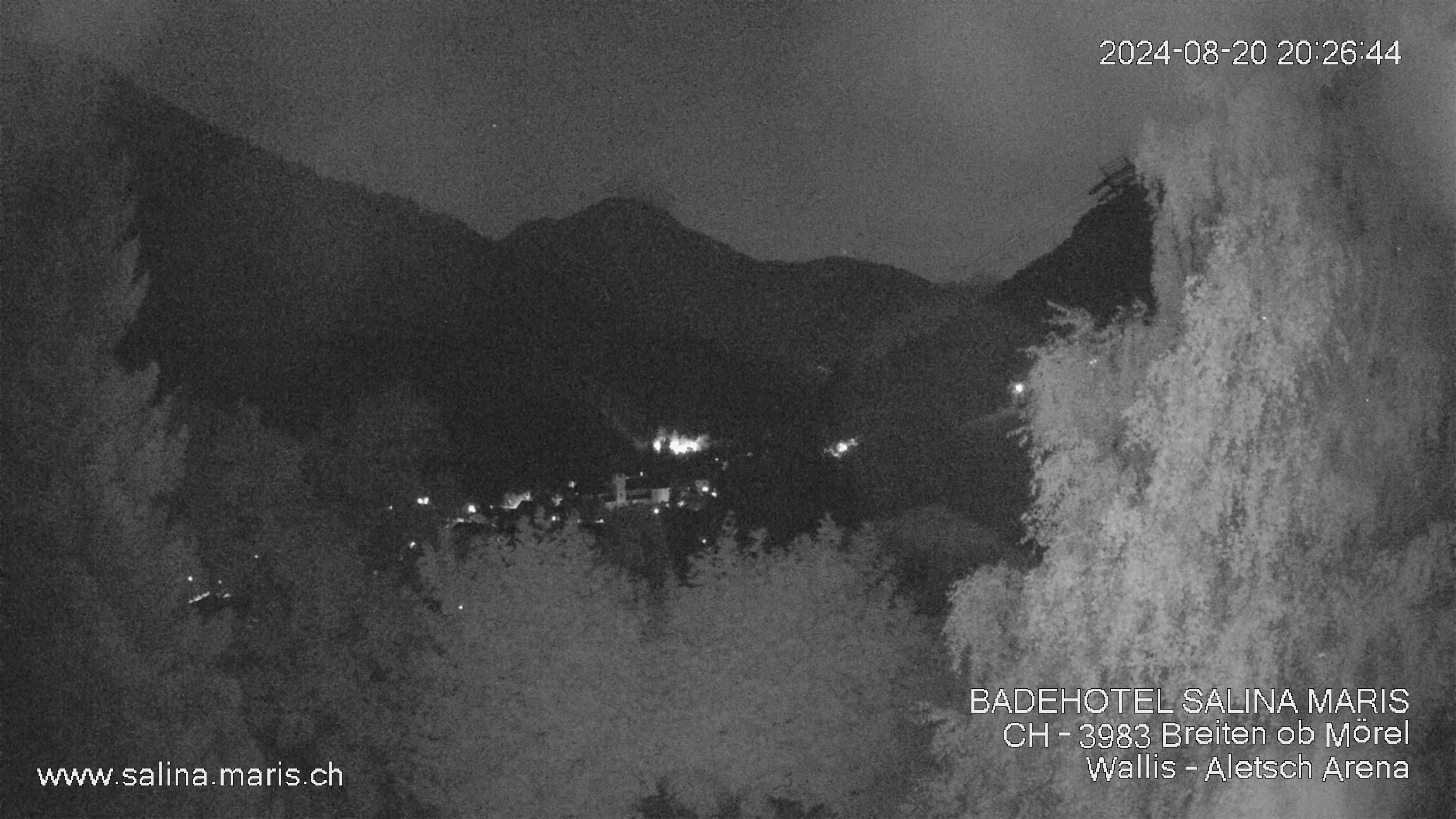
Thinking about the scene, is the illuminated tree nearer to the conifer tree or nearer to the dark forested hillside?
the dark forested hillside

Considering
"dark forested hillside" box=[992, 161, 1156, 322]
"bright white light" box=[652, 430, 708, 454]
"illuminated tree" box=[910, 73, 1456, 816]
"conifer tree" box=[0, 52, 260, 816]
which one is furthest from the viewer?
"bright white light" box=[652, 430, 708, 454]

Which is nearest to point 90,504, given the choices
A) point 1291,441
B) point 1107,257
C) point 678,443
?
point 678,443

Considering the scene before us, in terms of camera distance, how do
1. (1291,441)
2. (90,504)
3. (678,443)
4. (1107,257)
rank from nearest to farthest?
(1291,441)
(90,504)
(1107,257)
(678,443)

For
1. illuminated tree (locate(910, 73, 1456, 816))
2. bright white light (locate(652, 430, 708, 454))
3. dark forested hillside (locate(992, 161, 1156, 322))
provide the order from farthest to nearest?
bright white light (locate(652, 430, 708, 454)) < dark forested hillside (locate(992, 161, 1156, 322)) < illuminated tree (locate(910, 73, 1456, 816))

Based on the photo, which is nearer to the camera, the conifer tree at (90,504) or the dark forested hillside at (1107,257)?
the conifer tree at (90,504)

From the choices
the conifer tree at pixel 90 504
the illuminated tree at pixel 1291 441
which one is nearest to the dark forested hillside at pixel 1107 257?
the illuminated tree at pixel 1291 441

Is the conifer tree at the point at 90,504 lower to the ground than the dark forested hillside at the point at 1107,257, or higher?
lower

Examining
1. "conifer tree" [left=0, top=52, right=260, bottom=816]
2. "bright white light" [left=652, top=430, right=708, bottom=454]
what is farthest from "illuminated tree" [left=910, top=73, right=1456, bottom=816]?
"bright white light" [left=652, top=430, right=708, bottom=454]

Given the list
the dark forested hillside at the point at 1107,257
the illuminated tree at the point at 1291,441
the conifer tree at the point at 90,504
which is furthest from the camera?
the dark forested hillside at the point at 1107,257

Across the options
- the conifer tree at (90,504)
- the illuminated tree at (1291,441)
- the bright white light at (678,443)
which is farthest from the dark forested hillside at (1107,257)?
the conifer tree at (90,504)

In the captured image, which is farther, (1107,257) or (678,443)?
(678,443)

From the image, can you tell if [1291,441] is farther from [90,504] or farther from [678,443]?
[678,443]

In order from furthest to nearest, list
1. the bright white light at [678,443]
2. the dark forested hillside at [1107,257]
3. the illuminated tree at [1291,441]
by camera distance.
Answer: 1. the bright white light at [678,443]
2. the dark forested hillside at [1107,257]
3. the illuminated tree at [1291,441]

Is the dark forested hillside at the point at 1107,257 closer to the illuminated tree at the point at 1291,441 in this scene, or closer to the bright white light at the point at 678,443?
the illuminated tree at the point at 1291,441
